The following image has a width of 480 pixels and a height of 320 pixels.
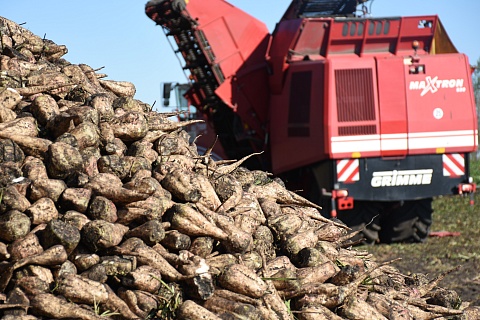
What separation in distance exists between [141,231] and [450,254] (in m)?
7.45

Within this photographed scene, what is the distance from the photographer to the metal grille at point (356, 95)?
34.9 ft

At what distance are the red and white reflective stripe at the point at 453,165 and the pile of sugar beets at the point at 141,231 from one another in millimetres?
6377

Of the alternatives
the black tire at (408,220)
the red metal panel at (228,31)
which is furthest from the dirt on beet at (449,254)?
the red metal panel at (228,31)

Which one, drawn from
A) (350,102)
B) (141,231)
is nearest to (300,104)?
(350,102)

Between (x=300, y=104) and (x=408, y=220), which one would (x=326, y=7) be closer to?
(x=300, y=104)

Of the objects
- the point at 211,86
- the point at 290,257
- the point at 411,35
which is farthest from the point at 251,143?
the point at 290,257

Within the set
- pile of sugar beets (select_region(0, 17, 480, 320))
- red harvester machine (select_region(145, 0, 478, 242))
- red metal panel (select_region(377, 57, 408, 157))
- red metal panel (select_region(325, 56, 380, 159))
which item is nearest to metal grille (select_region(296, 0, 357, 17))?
red harvester machine (select_region(145, 0, 478, 242))

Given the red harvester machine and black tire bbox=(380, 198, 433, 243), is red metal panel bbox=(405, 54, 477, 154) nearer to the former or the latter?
the red harvester machine

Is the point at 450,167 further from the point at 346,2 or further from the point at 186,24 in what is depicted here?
the point at 186,24

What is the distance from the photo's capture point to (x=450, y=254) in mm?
10445

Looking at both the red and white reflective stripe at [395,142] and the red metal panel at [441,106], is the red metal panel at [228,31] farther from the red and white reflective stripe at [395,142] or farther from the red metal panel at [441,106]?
the red metal panel at [441,106]

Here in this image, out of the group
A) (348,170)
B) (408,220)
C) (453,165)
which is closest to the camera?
(348,170)

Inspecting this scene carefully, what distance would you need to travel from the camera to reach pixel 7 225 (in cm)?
356

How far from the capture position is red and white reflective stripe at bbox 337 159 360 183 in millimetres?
10641
